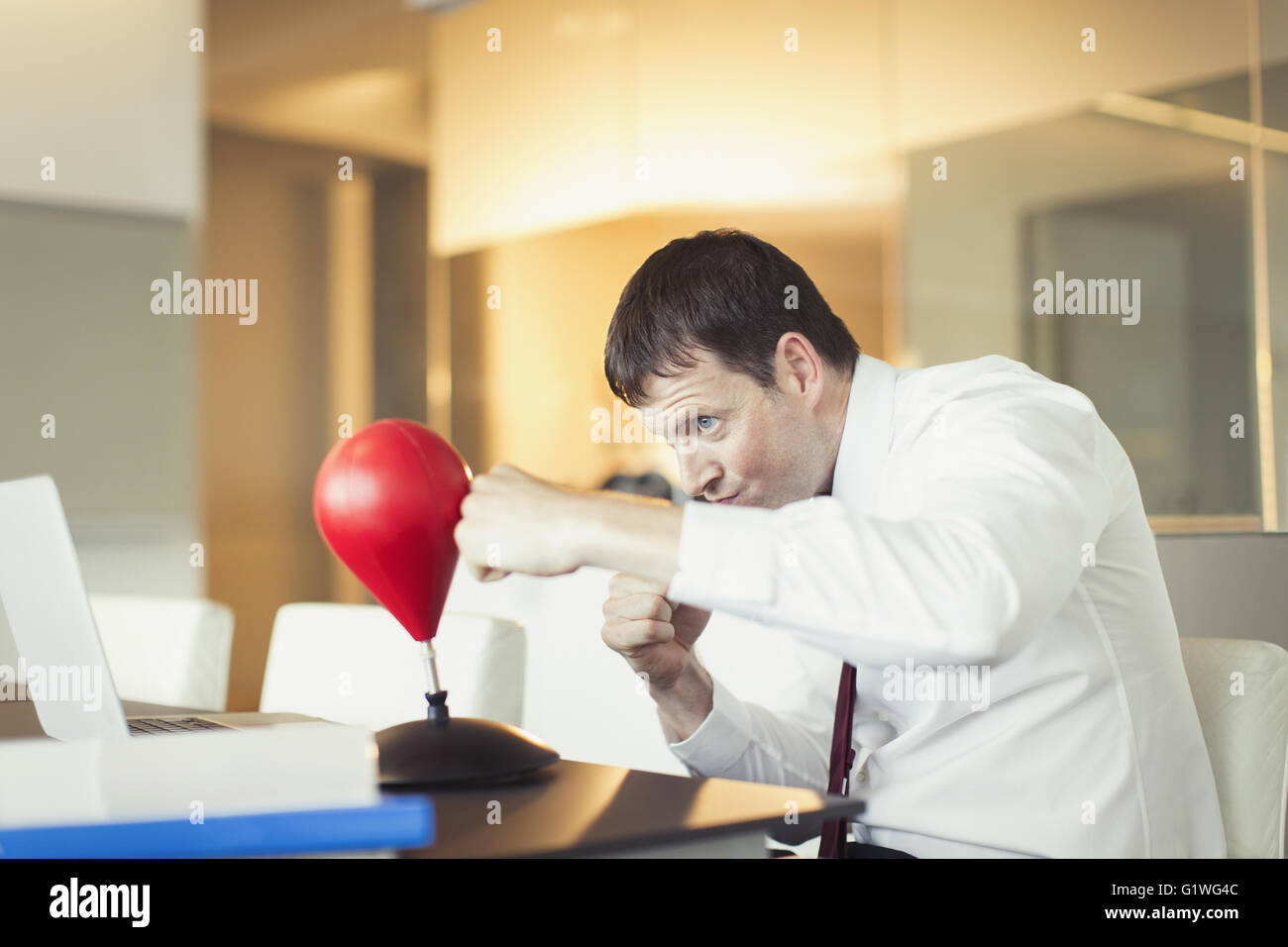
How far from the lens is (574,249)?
15.3 feet

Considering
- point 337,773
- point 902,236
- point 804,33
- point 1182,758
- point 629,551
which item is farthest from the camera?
point 804,33

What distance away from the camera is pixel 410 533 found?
1047 mm

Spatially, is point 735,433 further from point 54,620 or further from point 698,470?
point 54,620

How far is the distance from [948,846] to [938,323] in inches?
92.8

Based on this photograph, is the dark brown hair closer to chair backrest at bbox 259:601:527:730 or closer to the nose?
the nose

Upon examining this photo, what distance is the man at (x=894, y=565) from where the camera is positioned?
1.00 m

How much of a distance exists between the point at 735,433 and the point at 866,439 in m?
0.17

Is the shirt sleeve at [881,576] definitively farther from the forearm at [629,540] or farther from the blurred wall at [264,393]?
the blurred wall at [264,393]

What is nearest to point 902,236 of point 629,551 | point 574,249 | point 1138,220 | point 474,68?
point 1138,220

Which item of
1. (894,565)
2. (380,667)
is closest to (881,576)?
Result: (894,565)

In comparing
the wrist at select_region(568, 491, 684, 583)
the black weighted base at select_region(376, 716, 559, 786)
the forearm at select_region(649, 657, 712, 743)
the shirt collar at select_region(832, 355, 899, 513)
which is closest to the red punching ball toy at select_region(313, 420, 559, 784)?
the black weighted base at select_region(376, 716, 559, 786)

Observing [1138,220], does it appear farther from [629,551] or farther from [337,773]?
[337,773]

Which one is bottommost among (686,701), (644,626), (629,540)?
(686,701)

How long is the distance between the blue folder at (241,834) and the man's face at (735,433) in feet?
2.82
